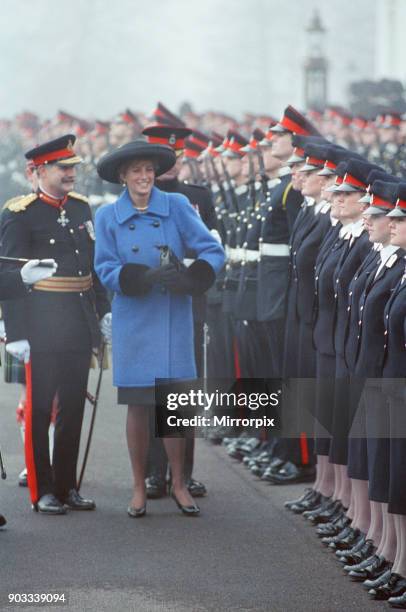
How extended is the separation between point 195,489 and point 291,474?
63 cm

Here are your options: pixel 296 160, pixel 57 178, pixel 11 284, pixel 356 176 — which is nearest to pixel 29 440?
pixel 11 284

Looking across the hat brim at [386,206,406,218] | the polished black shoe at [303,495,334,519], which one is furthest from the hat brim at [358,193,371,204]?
the polished black shoe at [303,495,334,519]

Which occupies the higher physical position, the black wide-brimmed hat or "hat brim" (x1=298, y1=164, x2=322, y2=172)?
the black wide-brimmed hat

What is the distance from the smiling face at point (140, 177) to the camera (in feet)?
27.8

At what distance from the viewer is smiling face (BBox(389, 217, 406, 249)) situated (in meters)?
6.66

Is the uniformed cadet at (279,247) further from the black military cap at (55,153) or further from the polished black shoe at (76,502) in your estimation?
the black military cap at (55,153)

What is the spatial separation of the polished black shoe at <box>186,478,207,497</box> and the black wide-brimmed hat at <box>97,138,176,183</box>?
65.3 inches

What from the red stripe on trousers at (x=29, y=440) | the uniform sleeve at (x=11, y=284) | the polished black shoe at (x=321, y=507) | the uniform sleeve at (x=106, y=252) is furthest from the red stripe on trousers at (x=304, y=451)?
the uniform sleeve at (x=11, y=284)

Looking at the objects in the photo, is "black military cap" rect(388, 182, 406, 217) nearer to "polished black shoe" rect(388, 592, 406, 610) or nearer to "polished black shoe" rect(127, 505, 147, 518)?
"polished black shoe" rect(388, 592, 406, 610)

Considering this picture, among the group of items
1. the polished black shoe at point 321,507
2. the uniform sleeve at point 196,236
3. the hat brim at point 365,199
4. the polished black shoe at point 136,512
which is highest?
the hat brim at point 365,199

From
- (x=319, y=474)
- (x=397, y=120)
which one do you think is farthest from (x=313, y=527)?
(x=397, y=120)

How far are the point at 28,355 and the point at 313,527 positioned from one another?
1.62 metres

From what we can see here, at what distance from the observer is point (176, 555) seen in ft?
24.7

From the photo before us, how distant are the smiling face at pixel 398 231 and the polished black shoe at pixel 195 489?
2.78 m
